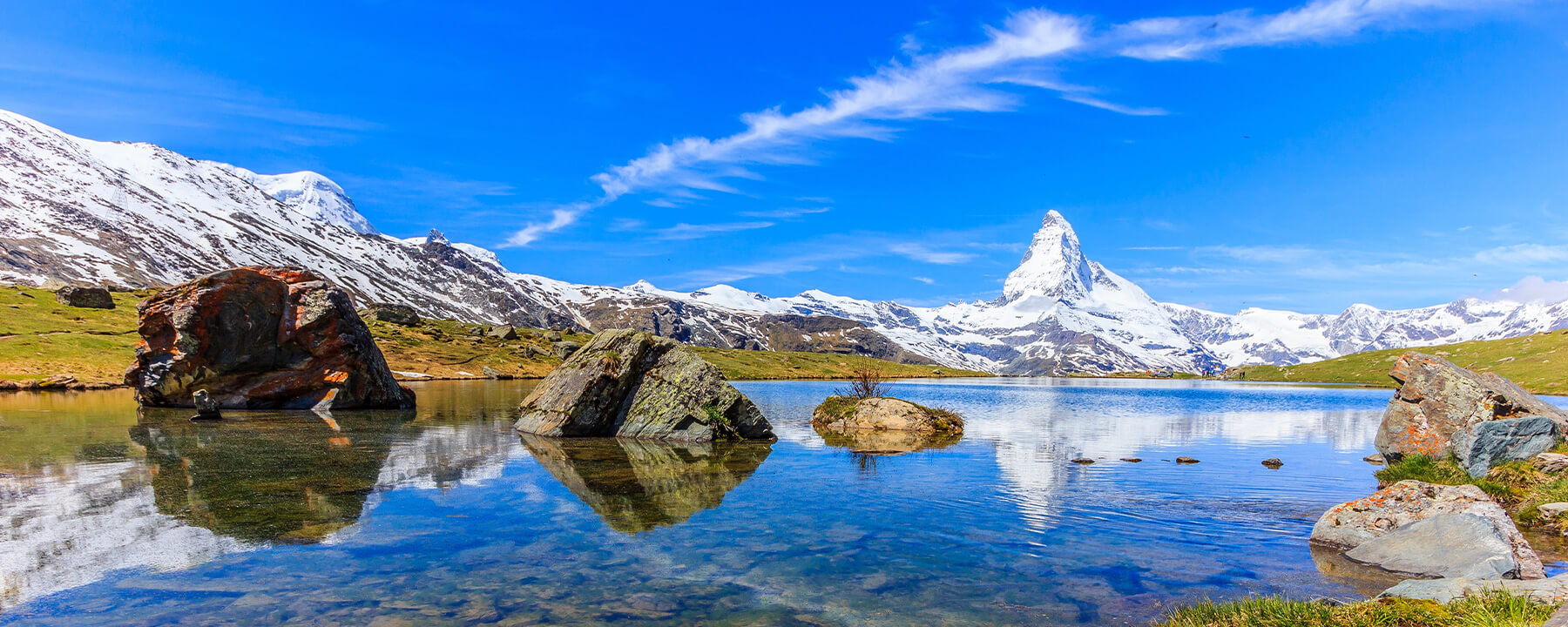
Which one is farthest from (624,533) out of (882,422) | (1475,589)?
(882,422)

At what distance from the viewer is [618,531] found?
48.8 feet

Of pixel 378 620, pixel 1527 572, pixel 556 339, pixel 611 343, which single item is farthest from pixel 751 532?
pixel 556 339

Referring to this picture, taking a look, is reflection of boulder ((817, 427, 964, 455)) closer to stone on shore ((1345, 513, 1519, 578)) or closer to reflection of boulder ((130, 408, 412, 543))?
stone on shore ((1345, 513, 1519, 578))

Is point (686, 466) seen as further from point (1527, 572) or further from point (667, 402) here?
point (1527, 572)

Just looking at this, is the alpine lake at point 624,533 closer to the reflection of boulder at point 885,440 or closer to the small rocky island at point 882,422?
the reflection of boulder at point 885,440

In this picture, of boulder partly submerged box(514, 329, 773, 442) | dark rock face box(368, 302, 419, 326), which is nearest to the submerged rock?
boulder partly submerged box(514, 329, 773, 442)

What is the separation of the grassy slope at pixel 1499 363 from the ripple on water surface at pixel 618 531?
50.9 metres

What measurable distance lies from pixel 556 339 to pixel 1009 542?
156 m

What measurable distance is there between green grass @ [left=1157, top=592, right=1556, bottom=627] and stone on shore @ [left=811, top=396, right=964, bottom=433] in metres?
31.5

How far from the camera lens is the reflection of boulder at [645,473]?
17125 mm

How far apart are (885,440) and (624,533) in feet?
79.0

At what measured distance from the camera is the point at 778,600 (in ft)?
35.6

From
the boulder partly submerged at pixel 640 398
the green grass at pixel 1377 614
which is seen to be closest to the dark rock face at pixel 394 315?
the boulder partly submerged at pixel 640 398

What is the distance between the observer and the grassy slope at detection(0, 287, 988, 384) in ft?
202
